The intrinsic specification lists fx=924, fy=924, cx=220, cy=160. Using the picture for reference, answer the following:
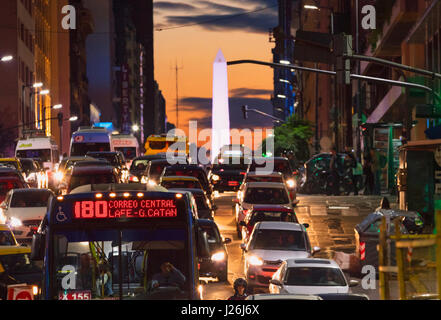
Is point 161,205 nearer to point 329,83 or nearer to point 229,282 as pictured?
point 229,282

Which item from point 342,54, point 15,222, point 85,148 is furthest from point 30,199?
point 85,148

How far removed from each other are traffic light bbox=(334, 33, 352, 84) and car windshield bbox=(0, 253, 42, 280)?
1261 centimetres

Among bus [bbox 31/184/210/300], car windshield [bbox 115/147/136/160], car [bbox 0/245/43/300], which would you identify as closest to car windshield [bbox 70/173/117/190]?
car [bbox 0/245/43/300]

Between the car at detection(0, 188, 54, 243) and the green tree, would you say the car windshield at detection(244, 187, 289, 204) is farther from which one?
the green tree

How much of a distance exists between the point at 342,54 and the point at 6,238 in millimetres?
11905

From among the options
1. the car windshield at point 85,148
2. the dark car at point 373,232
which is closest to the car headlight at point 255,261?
the dark car at point 373,232

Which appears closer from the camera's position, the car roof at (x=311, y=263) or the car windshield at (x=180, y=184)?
the car roof at (x=311, y=263)

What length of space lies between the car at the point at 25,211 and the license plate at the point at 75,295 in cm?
1539

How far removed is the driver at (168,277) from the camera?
10.3m

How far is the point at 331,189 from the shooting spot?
147 feet

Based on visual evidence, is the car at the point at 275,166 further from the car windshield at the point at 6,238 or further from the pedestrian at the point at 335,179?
the car windshield at the point at 6,238

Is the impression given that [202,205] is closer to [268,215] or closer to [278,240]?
[268,215]
